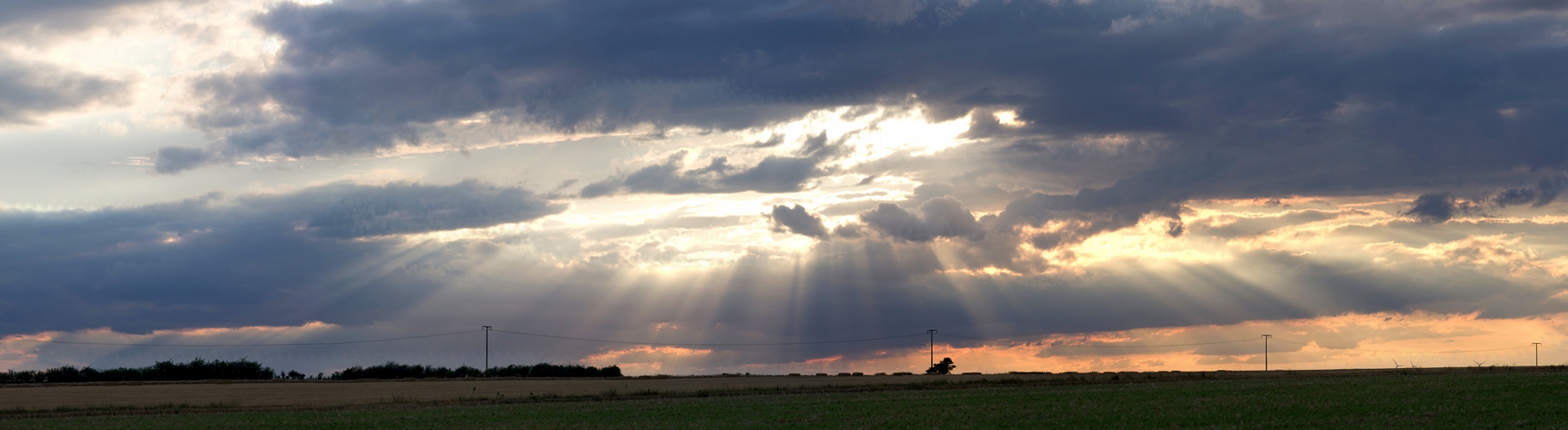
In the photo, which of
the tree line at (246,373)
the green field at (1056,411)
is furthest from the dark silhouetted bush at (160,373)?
the green field at (1056,411)

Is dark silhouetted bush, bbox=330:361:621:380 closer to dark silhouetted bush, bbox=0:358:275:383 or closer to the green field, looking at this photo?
dark silhouetted bush, bbox=0:358:275:383

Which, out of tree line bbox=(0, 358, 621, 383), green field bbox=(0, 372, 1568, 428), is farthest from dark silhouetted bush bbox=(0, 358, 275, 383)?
green field bbox=(0, 372, 1568, 428)

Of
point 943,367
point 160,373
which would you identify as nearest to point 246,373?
point 160,373

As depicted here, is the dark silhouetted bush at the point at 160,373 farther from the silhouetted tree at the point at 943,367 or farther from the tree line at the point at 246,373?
the silhouetted tree at the point at 943,367

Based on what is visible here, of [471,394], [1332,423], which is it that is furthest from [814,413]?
[471,394]

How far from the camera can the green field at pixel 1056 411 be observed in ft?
A: 149

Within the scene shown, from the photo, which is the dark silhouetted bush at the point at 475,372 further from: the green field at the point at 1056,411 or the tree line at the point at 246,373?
the green field at the point at 1056,411

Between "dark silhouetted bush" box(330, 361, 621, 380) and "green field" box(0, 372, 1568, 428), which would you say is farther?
"dark silhouetted bush" box(330, 361, 621, 380)

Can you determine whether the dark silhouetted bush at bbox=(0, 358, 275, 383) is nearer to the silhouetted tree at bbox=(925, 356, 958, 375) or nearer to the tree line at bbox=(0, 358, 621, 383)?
the tree line at bbox=(0, 358, 621, 383)

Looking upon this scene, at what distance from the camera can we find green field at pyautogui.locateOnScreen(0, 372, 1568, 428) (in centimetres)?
4550

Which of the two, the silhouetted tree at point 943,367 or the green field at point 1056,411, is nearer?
the green field at point 1056,411

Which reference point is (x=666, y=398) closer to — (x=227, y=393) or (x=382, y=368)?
(x=227, y=393)

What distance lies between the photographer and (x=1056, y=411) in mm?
53688

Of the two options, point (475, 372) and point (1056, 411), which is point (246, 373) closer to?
point (475, 372)
